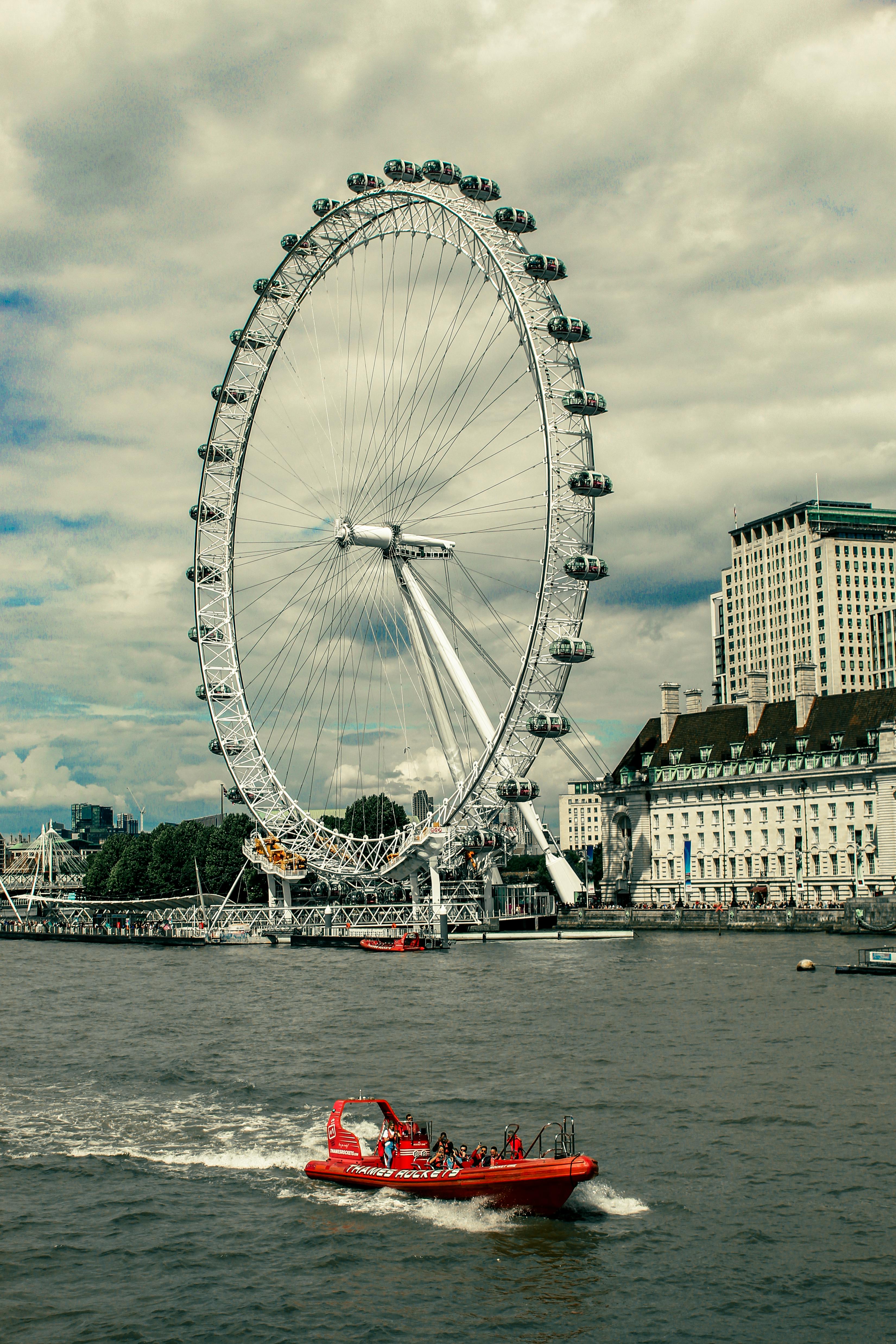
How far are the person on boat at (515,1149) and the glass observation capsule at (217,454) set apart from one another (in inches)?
3469

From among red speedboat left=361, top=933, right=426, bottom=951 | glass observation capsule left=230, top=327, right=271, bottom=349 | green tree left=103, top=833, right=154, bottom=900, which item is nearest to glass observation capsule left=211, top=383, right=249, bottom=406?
glass observation capsule left=230, top=327, right=271, bottom=349

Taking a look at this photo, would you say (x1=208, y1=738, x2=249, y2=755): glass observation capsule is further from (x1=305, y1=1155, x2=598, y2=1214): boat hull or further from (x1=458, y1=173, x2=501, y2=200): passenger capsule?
(x1=305, y1=1155, x2=598, y2=1214): boat hull

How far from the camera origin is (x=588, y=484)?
290ft

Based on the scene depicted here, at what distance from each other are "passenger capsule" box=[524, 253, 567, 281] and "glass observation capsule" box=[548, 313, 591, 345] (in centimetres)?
252

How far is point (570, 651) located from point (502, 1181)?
211 feet

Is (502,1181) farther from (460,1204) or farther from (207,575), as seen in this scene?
(207,575)

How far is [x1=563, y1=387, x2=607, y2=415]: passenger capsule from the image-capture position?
87.4 m

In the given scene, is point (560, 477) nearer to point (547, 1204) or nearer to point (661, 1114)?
point (661, 1114)

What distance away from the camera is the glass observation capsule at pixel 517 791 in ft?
315

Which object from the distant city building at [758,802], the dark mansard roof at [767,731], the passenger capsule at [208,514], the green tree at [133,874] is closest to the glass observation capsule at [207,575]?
the passenger capsule at [208,514]

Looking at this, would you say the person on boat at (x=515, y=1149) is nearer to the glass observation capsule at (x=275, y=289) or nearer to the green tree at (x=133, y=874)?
the glass observation capsule at (x=275, y=289)

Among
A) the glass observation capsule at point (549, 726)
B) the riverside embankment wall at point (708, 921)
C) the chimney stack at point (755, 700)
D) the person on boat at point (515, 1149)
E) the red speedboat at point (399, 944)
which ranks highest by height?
the chimney stack at point (755, 700)

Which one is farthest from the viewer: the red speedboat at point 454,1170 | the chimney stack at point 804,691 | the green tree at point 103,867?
the green tree at point 103,867

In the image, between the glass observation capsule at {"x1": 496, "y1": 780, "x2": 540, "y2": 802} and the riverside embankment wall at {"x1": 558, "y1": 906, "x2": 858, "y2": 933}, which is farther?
the riverside embankment wall at {"x1": 558, "y1": 906, "x2": 858, "y2": 933}
